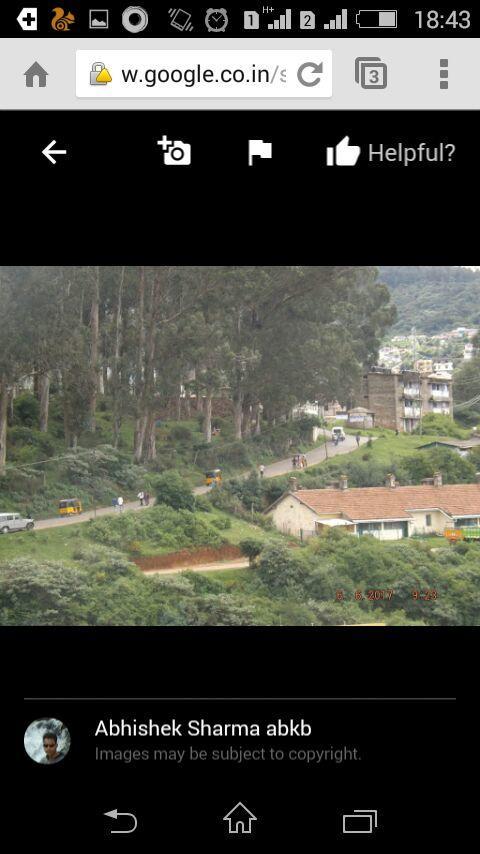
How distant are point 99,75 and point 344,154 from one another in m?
1.79

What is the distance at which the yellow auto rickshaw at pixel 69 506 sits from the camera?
432 inches

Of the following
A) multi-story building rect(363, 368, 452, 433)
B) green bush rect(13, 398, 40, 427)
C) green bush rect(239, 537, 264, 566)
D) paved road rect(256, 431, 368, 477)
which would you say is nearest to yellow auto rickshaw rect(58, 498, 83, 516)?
green bush rect(13, 398, 40, 427)

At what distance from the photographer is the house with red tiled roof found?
10727mm

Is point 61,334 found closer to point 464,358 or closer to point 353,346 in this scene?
point 353,346

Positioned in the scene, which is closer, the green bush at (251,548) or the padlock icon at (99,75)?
the padlock icon at (99,75)

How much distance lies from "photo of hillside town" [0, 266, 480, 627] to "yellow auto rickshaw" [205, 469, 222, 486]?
3 cm

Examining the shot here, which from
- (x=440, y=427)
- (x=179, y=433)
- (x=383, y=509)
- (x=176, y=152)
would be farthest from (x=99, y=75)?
(x=440, y=427)

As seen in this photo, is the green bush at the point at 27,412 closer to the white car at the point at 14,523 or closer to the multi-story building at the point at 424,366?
the white car at the point at 14,523

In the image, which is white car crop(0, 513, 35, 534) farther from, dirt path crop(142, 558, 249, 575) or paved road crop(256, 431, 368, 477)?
paved road crop(256, 431, 368, 477)

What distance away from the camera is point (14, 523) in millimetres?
10656

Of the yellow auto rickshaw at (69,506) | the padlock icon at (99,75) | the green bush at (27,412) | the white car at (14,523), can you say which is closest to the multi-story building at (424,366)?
the yellow auto rickshaw at (69,506)
